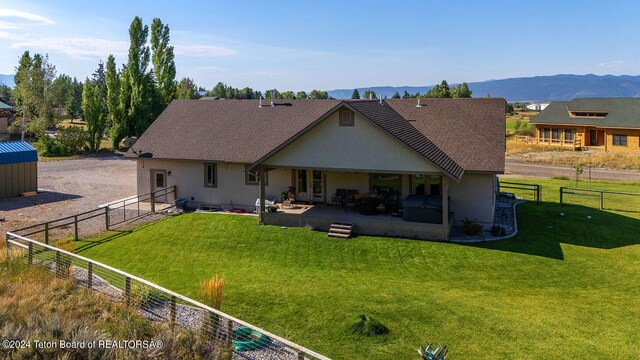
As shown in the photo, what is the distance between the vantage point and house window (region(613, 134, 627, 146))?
54.7m

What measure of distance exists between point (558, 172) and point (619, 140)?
1731 centimetres

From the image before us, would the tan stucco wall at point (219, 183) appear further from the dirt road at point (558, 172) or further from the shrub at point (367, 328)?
the dirt road at point (558, 172)

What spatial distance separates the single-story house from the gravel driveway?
0.89 m

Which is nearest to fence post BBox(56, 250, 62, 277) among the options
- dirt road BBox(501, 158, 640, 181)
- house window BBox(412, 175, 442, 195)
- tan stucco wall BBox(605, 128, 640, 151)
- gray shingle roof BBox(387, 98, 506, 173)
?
house window BBox(412, 175, 442, 195)

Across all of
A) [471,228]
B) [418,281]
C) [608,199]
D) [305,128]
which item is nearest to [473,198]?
[471,228]

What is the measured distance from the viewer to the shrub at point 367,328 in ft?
36.4

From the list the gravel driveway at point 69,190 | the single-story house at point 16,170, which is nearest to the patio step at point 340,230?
the gravel driveway at point 69,190

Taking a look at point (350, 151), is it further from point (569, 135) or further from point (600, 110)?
point (600, 110)

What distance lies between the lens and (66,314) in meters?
9.02

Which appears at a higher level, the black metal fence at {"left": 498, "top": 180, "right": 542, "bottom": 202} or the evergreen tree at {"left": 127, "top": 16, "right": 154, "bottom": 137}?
the evergreen tree at {"left": 127, "top": 16, "right": 154, "bottom": 137}

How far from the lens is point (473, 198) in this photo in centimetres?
2136

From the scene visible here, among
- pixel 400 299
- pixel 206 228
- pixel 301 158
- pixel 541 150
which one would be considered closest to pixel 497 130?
pixel 301 158

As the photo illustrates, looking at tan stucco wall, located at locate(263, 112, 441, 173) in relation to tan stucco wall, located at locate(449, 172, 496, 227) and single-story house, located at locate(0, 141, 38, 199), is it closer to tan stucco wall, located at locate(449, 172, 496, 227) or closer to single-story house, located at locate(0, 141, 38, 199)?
tan stucco wall, located at locate(449, 172, 496, 227)

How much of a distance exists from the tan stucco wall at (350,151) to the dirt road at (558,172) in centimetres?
2554
